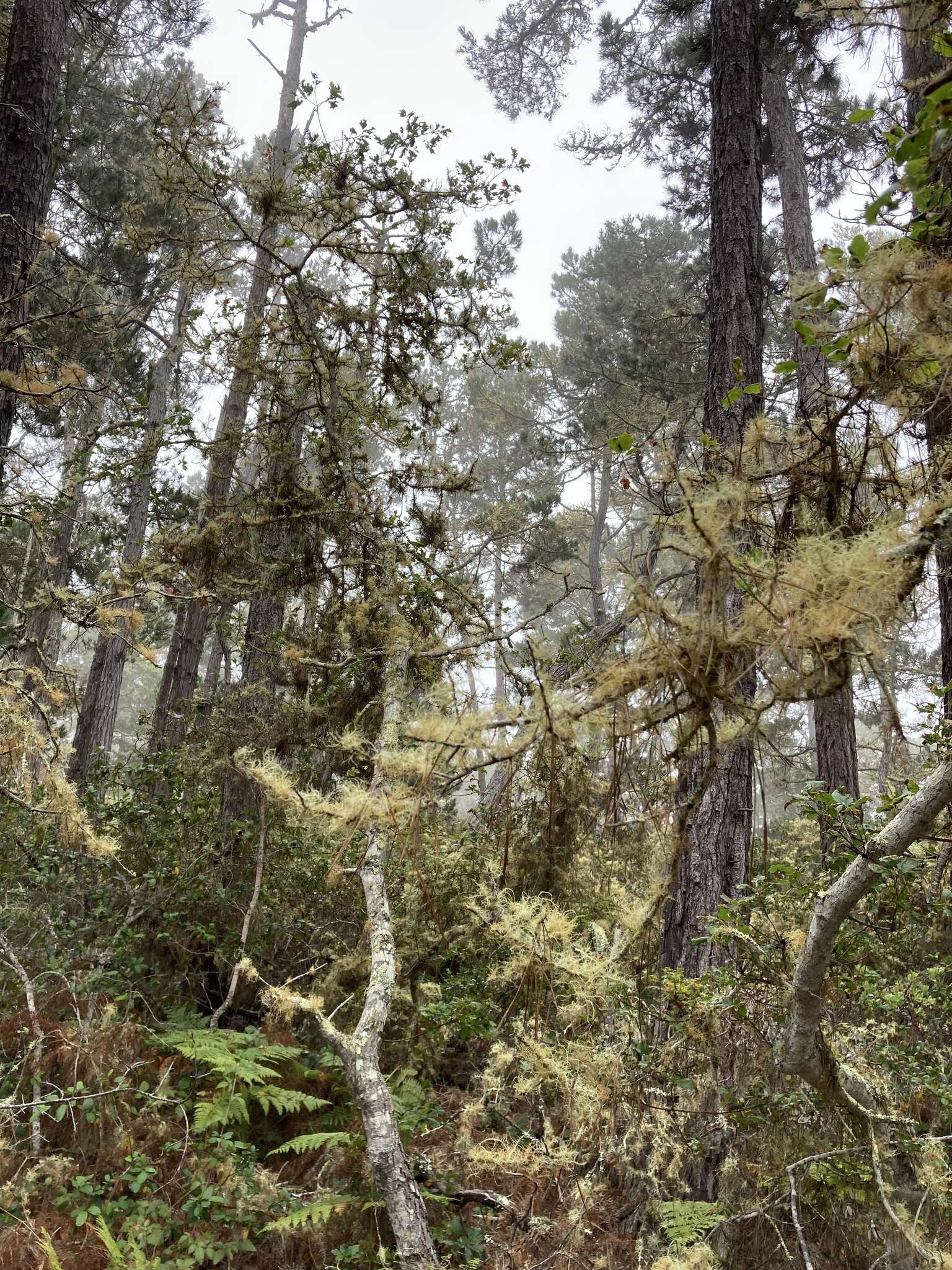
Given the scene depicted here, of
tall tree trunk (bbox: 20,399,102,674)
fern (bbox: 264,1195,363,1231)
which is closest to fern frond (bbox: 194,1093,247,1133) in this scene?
fern (bbox: 264,1195,363,1231)

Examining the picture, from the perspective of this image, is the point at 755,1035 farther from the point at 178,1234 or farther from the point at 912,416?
the point at 178,1234

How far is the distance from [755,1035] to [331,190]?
17.8 feet

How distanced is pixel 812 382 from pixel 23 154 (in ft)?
23.4

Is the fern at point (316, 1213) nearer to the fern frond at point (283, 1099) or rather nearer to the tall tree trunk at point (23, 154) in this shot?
the fern frond at point (283, 1099)

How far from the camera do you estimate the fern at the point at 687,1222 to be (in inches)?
127

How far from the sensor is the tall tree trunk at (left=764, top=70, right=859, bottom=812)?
264 centimetres

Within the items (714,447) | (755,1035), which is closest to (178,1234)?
(755,1035)

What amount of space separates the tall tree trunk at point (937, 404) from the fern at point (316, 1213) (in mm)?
3254

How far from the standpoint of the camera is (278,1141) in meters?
4.29

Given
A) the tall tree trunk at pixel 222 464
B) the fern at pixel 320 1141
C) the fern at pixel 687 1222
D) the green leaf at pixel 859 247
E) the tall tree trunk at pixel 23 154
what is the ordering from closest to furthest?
the green leaf at pixel 859 247
the fern at pixel 687 1222
the fern at pixel 320 1141
the tall tree trunk at pixel 23 154
the tall tree trunk at pixel 222 464

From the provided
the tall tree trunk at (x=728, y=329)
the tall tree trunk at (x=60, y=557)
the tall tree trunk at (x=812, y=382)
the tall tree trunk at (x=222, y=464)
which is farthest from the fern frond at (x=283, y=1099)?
the tall tree trunk at (x=812, y=382)

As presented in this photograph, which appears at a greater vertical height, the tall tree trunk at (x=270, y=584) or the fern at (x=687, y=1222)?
the tall tree trunk at (x=270, y=584)

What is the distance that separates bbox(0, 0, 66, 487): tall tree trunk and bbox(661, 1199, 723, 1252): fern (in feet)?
16.9

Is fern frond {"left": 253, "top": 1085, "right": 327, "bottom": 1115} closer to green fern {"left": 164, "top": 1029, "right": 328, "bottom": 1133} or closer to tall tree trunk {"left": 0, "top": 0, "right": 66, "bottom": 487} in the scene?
green fern {"left": 164, "top": 1029, "right": 328, "bottom": 1133}
